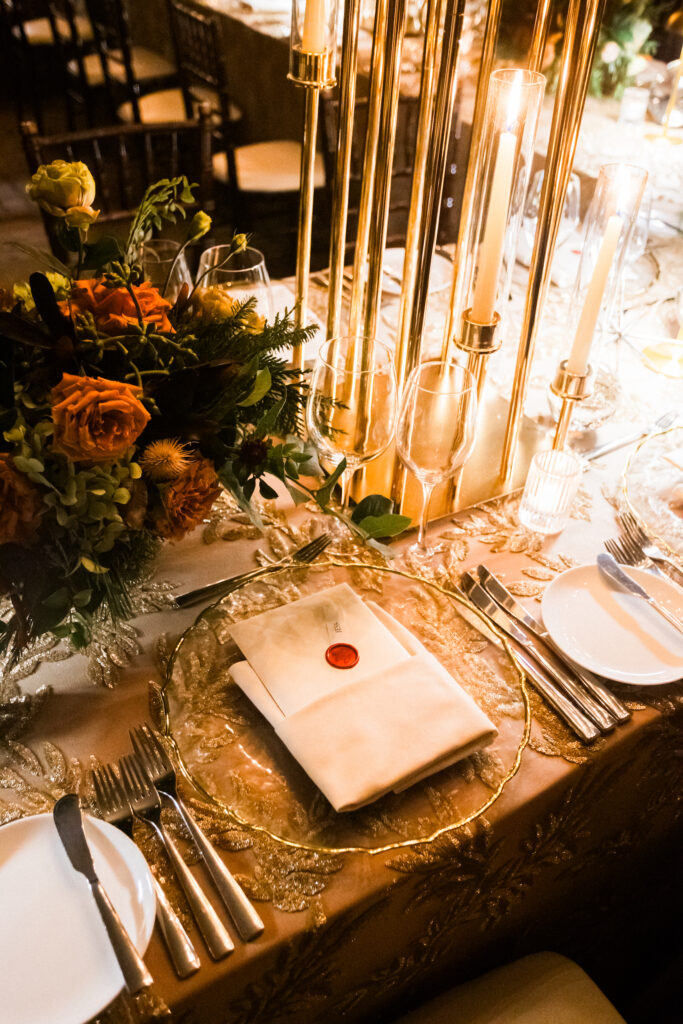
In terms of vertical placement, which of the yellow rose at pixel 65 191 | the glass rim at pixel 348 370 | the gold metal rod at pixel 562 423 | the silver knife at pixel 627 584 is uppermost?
the yellow rose at pixel 65 191

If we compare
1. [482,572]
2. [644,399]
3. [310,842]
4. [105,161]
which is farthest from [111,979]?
[105,161]

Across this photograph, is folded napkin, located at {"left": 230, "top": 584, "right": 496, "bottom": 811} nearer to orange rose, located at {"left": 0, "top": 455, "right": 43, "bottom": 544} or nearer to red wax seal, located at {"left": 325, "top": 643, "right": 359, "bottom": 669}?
red wax seal, located at {"left": 325, "top": 643, "right": 359, "bottom": 669}

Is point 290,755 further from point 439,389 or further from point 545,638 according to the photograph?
point 439,389

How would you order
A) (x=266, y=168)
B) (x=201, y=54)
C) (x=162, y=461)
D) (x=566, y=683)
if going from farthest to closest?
(x=266, y=168)
(x=201, y=54)
(x=566, y=683)
(x=162, y=461)

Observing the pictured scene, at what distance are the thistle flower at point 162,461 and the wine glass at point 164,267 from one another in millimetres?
472

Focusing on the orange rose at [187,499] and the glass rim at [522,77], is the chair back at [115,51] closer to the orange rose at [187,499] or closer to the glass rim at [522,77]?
the glass rim at [522,77]

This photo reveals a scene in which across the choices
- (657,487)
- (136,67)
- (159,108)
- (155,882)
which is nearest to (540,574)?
(657,487)

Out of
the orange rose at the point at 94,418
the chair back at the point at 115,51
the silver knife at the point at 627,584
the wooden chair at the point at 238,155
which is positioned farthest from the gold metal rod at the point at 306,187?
the chair back at the point at 115,51

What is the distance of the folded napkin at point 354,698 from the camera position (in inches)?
30.4

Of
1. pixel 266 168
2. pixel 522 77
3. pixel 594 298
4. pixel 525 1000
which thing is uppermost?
pixel 522 77

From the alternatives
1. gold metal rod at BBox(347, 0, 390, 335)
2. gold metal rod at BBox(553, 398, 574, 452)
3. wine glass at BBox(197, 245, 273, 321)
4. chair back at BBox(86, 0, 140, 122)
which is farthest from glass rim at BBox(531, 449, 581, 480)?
chair back at BBox(86, 0, 140, 122)

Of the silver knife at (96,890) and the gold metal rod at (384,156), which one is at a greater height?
the gold metal rod at (384,156)

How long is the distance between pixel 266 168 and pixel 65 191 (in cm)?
283

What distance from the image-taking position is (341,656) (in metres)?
0.89
